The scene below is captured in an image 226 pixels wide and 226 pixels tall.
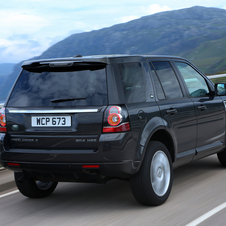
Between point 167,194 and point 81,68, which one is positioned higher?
point 81,68

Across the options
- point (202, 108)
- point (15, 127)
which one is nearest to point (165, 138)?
point (202, 108)

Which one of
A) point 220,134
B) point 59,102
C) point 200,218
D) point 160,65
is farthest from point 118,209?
point 220,134

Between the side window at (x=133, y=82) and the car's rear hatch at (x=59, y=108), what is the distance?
24 centimetres

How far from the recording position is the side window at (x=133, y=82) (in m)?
4.12

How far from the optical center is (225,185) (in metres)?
5.23

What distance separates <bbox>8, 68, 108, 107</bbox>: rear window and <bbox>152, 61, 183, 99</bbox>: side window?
1.00 metres

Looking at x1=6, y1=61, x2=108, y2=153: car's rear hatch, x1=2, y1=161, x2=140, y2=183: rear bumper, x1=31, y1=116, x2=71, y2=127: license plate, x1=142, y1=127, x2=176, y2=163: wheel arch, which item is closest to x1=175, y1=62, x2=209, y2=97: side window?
x1=142, y1=127, x2=176, y2=163: wheel arch

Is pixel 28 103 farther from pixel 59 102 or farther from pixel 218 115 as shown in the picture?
pixel 218 115

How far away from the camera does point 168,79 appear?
4.93 meters

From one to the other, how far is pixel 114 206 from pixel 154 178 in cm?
60

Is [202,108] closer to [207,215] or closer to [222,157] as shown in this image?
[222,157]

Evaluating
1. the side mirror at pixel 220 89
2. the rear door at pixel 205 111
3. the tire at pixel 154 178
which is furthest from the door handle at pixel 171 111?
the side mirror at pixel 220 89

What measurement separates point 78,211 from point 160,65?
6.53ft

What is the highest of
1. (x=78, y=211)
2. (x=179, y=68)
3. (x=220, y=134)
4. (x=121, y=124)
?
(x=179, y=68)
